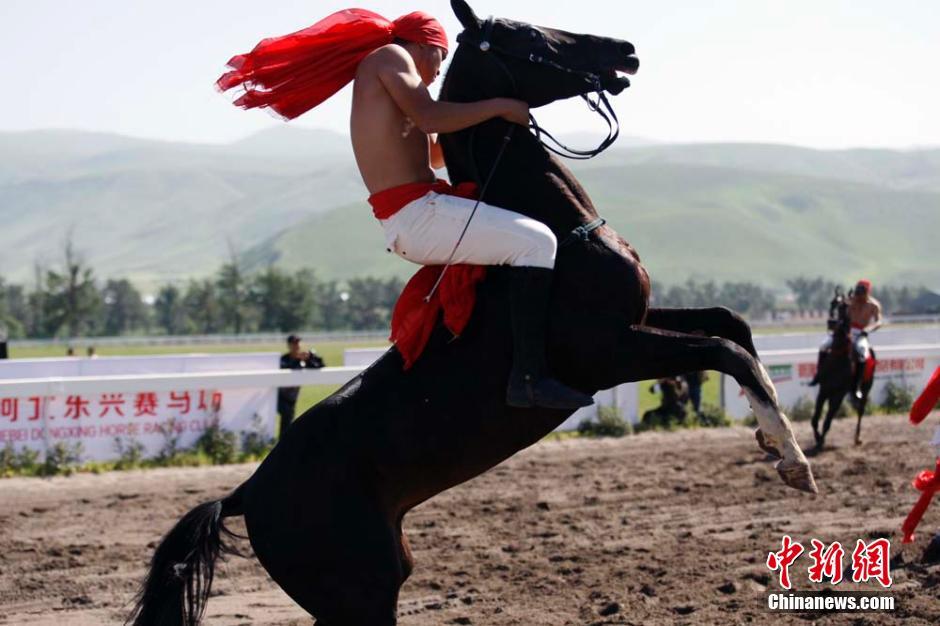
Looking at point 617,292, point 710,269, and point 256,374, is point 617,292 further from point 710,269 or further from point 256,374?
point 710,269

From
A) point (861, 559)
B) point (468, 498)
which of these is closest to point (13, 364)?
point (468, 498)

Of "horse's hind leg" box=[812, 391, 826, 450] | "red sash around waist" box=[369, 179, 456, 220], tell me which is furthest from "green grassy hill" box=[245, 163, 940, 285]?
"red sash around waist" box=[369, 179, 456, 220]

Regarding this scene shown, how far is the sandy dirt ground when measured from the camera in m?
7.32

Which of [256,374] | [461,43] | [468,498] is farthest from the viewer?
[256,374]

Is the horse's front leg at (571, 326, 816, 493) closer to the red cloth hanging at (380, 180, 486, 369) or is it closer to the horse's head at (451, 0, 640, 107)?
the red cloth hanging at (380, 180, 486, 369)

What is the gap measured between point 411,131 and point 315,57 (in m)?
0.56

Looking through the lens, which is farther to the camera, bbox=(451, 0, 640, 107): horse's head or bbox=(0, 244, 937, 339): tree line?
bbox=(0, 244, 937, 339): tree line

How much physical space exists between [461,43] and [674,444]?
36.4 ft

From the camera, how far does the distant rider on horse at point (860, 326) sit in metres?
15.7

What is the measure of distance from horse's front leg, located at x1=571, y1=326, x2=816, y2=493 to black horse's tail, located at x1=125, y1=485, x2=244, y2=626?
175cm

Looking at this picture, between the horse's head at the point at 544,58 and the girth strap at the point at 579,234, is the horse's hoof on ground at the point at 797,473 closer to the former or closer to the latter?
the girth strap at the point at 579,234

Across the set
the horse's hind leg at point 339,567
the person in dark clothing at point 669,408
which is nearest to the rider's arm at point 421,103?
the horse's hind leg at point 339,567

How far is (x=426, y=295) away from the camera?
4.99 metres
